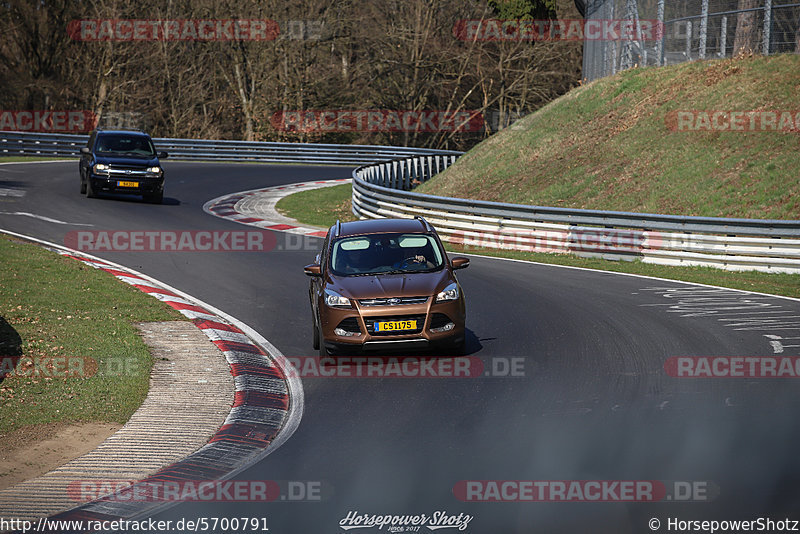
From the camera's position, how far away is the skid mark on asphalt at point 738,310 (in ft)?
42.1

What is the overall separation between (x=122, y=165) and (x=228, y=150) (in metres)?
19.8

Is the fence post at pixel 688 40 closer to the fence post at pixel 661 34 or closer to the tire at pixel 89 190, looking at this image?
the fence post at pixel 661 34

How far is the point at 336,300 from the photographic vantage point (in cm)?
1129

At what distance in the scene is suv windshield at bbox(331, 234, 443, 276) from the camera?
12.0m

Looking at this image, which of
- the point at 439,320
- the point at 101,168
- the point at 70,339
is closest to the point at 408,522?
the point at 439,320

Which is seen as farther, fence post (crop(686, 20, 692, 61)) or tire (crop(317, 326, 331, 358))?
fence post (crop(686, 20, 692, 61))

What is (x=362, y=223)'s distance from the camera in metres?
13.0

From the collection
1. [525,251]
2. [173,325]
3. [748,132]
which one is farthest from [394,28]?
[173,325]

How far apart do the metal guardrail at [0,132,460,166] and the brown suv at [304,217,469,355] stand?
96.7 feet

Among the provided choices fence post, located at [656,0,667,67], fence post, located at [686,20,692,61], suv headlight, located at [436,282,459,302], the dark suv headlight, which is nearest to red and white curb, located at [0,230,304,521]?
suv headlight, located at [436,282,459,302]

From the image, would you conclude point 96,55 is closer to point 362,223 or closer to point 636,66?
point 636,66

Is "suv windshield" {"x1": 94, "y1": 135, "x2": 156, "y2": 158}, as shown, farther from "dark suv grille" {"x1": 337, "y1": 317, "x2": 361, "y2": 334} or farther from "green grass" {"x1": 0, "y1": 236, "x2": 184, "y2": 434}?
"dark suv grille" {"x1": 337, "y1": 317, "x2": 361, "y2": 334}

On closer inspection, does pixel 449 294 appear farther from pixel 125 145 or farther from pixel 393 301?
pixel 125 145

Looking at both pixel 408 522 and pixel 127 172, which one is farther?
pixel 127 172
